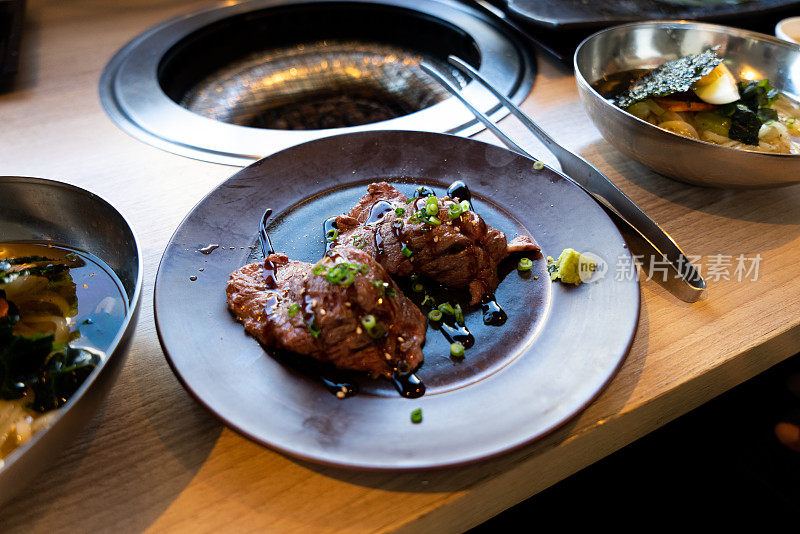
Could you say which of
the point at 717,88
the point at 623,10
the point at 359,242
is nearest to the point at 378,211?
the point at 359,242

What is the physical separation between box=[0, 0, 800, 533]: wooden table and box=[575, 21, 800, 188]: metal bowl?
0.63 ft

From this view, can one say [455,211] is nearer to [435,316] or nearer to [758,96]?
[435,316]

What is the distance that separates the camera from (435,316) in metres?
1.52

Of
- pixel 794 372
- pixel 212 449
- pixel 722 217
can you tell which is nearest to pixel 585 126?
pixel 722 217

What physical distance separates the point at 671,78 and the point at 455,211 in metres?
1.02

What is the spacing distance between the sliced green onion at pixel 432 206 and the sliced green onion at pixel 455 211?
4 cm

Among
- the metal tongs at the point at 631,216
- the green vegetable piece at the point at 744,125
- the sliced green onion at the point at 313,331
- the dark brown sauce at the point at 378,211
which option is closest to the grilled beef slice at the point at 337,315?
the sliced green onion at the point at 313,331

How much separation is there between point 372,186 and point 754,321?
119 cm

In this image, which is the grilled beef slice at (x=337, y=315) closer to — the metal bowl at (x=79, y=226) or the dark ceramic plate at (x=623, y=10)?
the metal bowl at (x=79, y=226)

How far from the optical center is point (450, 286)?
5.40 ft

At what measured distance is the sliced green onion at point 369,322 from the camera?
4.54 feet

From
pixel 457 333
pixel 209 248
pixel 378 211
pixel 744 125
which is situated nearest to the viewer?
pixel 457 333

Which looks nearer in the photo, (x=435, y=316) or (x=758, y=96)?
(x=435, y=316)

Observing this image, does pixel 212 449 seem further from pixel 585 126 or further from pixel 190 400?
pixel 585 126
